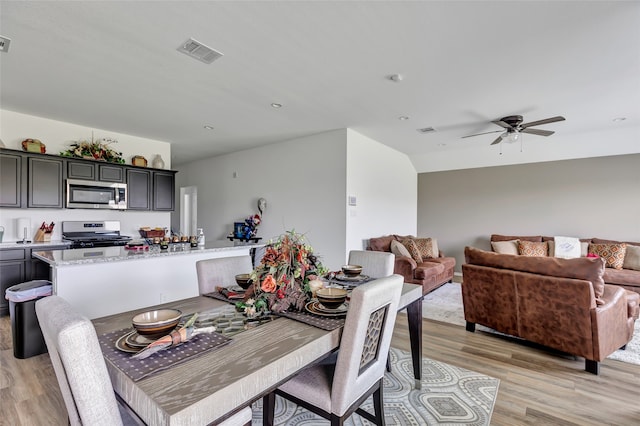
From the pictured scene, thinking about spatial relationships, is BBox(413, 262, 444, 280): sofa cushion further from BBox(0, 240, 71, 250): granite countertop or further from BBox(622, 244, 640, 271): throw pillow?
BBox(0, 240, 71, 250): granite countertop

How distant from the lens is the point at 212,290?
7.00ft

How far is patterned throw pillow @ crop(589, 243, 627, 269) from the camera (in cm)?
468

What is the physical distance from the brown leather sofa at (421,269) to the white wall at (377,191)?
0.80 ft

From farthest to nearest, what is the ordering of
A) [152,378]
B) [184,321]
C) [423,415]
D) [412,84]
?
[412,84] → [423,415] → [184,321] → [152,378]

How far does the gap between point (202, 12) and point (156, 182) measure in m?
3.94

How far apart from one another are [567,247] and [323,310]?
18.4 feet

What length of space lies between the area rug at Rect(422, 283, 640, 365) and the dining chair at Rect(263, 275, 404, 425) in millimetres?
2424

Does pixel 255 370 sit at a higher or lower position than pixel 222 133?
lower

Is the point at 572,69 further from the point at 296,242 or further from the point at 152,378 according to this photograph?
the point at 152,378

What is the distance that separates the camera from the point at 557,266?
2.68 m

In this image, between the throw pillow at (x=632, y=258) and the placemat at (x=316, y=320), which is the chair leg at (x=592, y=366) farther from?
the throw pillow at (x=632, y=258)

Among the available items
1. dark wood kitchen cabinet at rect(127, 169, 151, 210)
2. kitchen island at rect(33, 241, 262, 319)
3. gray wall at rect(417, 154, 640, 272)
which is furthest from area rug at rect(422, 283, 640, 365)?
dark wood kitchen cabinet at rect(127, 169, 151, 210)

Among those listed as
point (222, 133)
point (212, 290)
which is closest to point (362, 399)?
point (212, 290)

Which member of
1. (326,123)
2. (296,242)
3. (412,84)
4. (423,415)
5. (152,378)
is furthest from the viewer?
(326,123)
